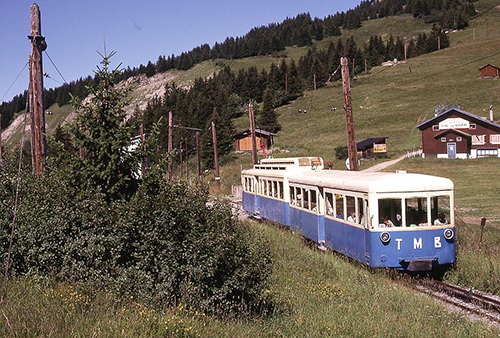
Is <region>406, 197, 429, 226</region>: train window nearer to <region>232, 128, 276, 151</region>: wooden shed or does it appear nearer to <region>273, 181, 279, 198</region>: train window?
<region>273, 181, 279, 198</region>: train window

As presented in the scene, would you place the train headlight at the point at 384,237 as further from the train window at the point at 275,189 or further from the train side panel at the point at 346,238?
the train window at the point at 275,189

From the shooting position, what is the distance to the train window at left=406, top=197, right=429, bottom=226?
1348 cm

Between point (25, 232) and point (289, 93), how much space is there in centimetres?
11415

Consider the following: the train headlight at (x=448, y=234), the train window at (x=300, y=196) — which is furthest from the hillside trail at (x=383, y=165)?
the train headlight at (x=448, y=234)

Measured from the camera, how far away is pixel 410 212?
13492 mm

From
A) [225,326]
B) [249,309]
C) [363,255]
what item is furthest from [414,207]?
[225,326]

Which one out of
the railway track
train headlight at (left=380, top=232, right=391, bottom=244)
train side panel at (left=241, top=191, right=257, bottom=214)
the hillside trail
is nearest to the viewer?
the railway track

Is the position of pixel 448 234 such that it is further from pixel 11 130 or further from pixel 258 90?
pixel 11 130

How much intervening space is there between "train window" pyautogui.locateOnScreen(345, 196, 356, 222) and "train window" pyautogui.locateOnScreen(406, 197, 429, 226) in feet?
5.08

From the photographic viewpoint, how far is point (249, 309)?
8.77 meters

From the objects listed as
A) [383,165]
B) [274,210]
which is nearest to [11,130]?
[383,165]

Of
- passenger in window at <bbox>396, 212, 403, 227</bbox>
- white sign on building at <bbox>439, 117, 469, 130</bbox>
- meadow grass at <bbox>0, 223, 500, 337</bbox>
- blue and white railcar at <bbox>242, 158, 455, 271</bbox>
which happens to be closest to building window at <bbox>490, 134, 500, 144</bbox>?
white sign on building at <bbox>439, 117, 469, 130</bbox>

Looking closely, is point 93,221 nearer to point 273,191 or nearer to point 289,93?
point 273,191

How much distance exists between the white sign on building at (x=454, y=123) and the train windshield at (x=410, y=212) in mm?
55830
